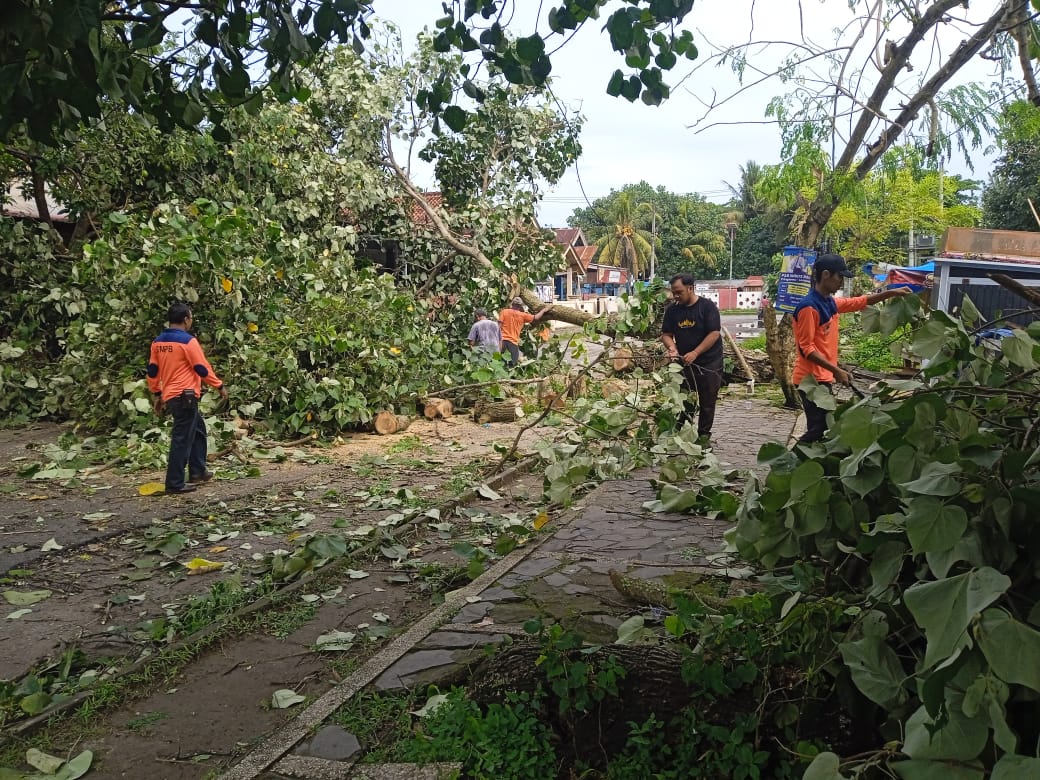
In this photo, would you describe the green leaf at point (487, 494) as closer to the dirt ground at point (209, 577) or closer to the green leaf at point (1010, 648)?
the dirt ground at point (209, 577)

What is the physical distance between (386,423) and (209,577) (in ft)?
16.2

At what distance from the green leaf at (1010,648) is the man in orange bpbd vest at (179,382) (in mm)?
6988

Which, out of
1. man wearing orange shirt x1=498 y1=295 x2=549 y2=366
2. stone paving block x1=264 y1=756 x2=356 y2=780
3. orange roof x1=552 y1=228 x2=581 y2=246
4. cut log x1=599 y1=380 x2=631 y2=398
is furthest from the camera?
orange roof x1=552 y1=228 x2=581 y2=246

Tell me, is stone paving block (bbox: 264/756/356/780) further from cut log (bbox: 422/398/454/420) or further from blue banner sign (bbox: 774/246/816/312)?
blue banner sign (bbox: 774/246/816/312)

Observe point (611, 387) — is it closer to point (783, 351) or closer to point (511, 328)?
point (511, 328)

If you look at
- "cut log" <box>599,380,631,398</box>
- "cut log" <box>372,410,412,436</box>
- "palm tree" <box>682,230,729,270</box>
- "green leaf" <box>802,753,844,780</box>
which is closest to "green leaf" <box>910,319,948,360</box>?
"green leaf" <box>802,753,844,780</box>

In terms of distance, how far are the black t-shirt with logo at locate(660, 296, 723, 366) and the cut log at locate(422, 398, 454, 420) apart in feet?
13.9

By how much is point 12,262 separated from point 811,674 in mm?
12484

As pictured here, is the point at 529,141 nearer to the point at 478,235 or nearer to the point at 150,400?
the point at 478,235

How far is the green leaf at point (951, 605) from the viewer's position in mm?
1349

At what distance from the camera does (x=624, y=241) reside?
195ft

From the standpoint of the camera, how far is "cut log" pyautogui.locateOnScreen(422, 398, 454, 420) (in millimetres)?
10883

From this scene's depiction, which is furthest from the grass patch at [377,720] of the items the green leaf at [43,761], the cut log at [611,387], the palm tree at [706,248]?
the palm tree at [706,248]

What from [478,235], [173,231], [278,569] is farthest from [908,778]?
[478,235]
